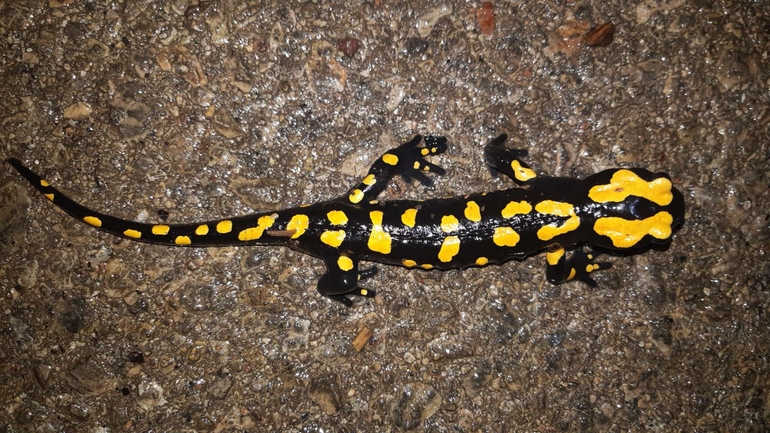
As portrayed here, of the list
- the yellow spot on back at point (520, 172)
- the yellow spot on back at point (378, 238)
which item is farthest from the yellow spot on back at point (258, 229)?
the yellow spot on back at point (520, 172)

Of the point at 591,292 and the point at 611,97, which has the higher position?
the point at 611,97

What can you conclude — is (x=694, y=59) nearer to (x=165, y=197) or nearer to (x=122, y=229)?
(x=165, y=197)

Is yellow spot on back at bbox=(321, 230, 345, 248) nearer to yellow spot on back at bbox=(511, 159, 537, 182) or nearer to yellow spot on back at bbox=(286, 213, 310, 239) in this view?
yellow spot on back at bbox=(286, 213, 310, 239)

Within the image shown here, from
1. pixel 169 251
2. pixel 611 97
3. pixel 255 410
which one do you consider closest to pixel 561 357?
pixel 611 97

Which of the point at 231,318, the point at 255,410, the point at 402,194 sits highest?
the point at 402,194

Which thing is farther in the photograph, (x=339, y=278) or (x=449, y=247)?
(x=339, y=278)

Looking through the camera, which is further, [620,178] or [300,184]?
[300,184]

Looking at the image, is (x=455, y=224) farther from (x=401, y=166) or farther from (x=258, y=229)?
(x=258, y=229)

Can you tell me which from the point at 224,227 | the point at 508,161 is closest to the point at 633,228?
the point at 508,161
